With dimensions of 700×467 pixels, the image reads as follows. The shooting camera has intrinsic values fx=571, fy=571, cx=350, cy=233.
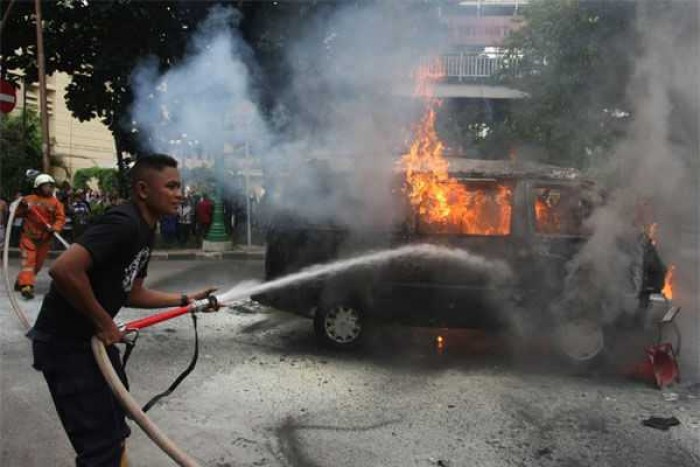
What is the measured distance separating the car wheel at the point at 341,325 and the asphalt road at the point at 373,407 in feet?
0.47

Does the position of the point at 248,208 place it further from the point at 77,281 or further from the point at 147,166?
the point at 77,281

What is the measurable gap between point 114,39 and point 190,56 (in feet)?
5.30

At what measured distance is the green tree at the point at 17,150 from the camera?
1896cm

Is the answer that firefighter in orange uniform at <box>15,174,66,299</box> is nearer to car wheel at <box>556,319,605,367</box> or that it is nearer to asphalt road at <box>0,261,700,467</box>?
asphalt road at <box>0,261,700,467</box>

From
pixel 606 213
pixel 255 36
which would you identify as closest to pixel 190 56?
pixel 255 36

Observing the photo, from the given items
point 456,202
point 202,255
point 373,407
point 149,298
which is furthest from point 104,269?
point 202,255

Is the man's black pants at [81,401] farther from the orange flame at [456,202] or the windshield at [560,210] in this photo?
the windshield at [560,210]

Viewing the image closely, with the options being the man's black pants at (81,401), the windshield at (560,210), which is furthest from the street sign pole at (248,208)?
the man's black pants at (81,401)

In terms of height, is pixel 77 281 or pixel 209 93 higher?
pixel 209 93

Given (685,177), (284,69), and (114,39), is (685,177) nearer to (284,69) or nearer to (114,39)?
(284,69)

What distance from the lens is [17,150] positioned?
20875 millimetres

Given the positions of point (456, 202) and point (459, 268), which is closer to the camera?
point (459, 268)

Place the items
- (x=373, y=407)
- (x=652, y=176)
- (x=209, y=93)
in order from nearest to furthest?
(x=373, y=407) < (x=652, y=176) < (x=209, y=93)

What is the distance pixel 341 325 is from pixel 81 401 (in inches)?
145
